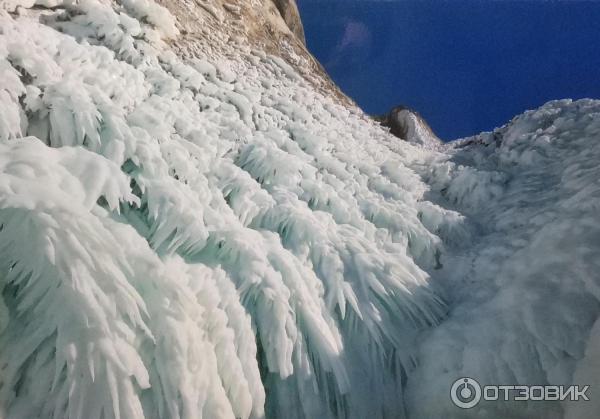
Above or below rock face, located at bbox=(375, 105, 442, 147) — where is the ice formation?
below

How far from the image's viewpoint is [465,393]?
2.82 meters

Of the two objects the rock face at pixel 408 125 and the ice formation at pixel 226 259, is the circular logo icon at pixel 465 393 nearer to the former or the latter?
the ice formation at pixel 226 259

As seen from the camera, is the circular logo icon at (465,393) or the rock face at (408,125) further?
the rock face at (408,125)

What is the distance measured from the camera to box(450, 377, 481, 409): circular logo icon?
2777 millimetres

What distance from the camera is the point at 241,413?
2467mm

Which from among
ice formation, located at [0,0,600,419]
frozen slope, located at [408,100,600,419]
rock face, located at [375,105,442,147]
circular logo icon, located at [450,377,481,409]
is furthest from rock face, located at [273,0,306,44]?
circular logo icon, located at [450,377,481,409]

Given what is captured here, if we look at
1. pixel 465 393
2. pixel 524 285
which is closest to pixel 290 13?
pixel 524 285

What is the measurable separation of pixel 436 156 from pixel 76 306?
5.65 metres
